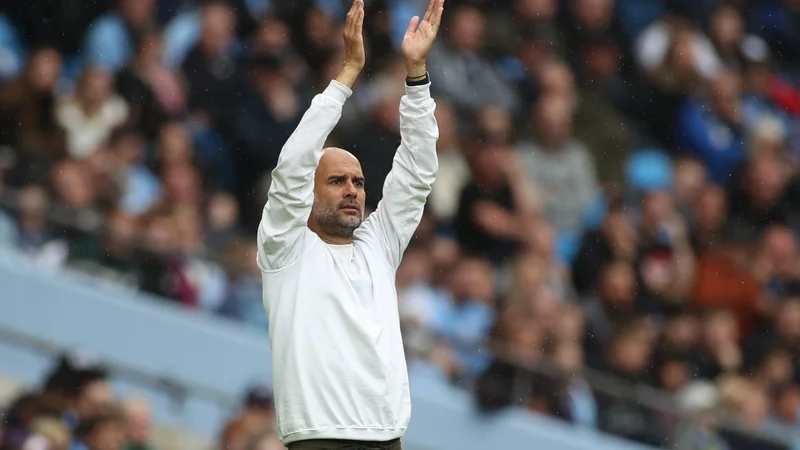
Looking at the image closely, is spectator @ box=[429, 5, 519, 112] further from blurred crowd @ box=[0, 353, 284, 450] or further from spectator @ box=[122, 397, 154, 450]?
spectator @ box=[122, 397, 154, 450]

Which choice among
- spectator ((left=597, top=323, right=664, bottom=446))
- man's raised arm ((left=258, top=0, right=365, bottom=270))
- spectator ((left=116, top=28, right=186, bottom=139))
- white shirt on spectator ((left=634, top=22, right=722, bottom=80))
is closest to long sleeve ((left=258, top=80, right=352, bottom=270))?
man's raised arm ((left=258, top=0, right=365, bottom=270))

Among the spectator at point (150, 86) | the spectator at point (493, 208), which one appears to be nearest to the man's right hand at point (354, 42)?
the spectator at point (150, 86)

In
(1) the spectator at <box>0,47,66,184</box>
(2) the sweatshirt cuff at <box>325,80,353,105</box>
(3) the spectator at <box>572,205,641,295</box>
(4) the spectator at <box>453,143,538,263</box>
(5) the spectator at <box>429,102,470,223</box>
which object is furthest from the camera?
(3) the spectator at <box>572,205,641,295</box>

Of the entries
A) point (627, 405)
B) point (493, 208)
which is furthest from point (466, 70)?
point (627, 405)

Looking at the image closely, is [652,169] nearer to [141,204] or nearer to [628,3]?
[628,3]

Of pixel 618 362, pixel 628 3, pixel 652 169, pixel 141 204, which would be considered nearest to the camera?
pixel 141 204

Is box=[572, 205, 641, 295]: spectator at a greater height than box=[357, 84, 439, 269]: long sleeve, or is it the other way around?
box=[572, 205, 641, 295]: spectator

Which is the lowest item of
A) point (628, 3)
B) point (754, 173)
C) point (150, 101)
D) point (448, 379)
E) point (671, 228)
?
point (448, 379)

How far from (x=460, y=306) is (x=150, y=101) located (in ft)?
8.38

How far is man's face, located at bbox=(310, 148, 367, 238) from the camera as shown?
607 cm

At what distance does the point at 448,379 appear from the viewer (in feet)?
35.7

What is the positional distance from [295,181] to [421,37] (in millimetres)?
859

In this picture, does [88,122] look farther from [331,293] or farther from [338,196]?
[331,293]

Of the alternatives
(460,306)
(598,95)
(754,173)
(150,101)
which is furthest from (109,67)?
(754,173)
